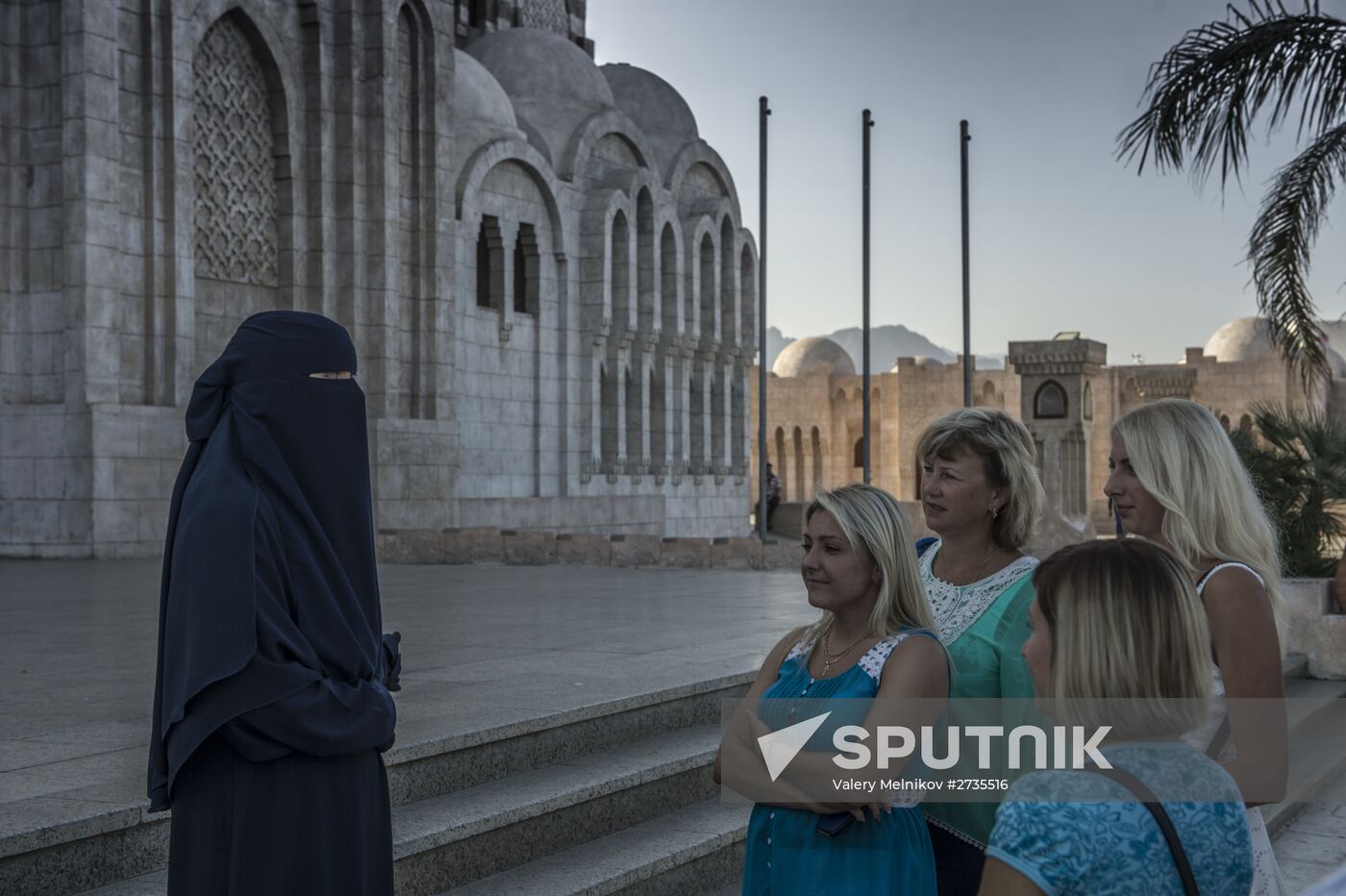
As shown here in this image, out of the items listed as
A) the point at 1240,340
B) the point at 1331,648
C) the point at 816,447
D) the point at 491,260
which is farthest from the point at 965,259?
the point at 1240,340

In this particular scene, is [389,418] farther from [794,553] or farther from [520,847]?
[520,847]


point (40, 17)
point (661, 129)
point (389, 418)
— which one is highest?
point (661, 129)

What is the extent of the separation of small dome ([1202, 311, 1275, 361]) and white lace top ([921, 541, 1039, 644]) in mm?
41745

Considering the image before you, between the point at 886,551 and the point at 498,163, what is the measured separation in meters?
18.9

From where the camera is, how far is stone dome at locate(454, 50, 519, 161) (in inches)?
810

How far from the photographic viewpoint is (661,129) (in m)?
28.0

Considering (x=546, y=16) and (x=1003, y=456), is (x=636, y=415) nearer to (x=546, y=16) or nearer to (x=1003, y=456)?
(x=546, y=16)

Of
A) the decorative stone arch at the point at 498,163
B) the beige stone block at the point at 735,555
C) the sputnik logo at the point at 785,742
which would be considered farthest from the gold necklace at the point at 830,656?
the decorative stone arch at the point at 498,163

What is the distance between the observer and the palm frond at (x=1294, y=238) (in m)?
9.30

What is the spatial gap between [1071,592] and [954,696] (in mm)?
950

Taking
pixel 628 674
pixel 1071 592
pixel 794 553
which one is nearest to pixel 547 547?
pixel 794 553

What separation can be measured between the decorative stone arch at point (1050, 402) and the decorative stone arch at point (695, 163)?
7.46m

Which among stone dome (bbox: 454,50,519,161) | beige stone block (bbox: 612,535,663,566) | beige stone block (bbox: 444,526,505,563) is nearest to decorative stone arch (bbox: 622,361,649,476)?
stone dome (bbox: 454,50,519,161)

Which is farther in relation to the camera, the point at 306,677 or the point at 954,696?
the point at 954,696
